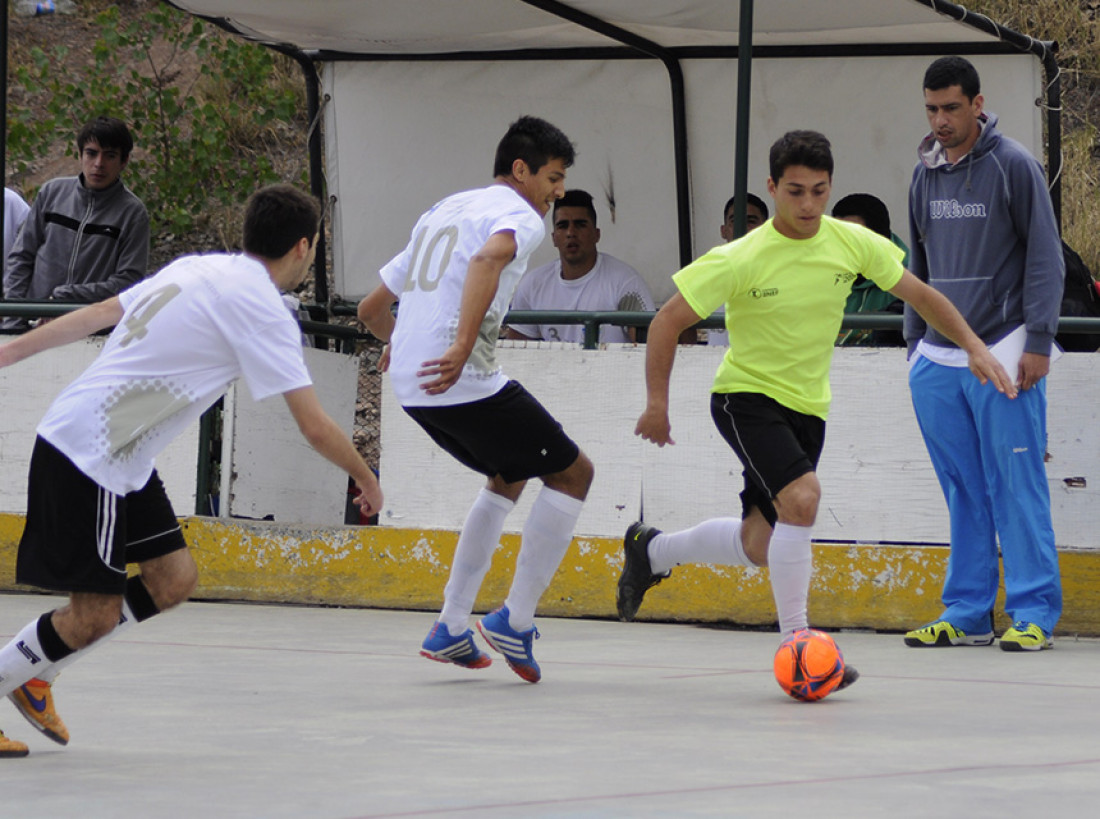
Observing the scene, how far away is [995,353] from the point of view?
6707mm

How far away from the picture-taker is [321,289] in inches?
408

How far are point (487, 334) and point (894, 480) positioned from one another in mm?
2593

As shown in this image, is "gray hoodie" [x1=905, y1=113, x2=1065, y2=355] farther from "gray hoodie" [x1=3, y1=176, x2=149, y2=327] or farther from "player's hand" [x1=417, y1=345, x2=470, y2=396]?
"gray hoodie" [x1=3, y1=176, x2=149, y2=327]

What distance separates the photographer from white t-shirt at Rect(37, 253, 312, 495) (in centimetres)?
420

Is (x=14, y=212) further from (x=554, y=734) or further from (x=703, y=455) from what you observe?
(x=554, y=734)

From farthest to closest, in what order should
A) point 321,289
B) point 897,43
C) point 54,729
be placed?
point 321,289 → point 897,43 → point 54,729

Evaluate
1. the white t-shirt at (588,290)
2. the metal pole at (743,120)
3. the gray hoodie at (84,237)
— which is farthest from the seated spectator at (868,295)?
the gray hoodie at (84,237)

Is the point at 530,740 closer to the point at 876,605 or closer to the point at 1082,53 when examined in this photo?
the point at 876,605

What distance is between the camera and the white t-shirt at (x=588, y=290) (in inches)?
363

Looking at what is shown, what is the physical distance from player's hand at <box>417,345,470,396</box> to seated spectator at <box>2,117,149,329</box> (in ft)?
13.4

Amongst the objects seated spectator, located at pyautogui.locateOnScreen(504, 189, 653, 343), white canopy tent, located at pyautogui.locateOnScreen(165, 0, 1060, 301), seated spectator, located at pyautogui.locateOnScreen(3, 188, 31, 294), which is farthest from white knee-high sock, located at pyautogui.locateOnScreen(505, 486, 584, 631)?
seated spectator, located at pyautogui.locateOnScreen(3, 188, 31, 294)

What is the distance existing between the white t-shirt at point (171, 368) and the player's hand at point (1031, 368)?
11.1 feet

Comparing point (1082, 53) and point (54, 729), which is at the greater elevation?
point (1082, 53)

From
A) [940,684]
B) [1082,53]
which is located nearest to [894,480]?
[940,684]
